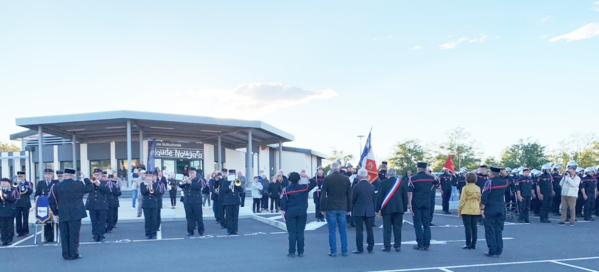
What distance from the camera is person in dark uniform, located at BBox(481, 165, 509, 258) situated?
30.3 ft

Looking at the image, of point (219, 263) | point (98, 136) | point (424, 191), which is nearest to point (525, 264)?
point (424, 191)

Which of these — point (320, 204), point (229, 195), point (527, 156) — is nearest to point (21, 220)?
point (229, 195)

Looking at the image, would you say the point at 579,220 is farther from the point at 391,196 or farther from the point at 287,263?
the point at 287,263

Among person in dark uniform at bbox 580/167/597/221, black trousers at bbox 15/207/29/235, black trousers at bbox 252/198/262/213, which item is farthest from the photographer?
black trousers at bbox 252/198/262/213

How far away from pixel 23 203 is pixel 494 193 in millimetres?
11903

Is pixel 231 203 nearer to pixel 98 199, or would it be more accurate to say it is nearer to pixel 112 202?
pixel 98 199

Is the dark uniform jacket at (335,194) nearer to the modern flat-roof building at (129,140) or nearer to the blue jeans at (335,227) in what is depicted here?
the blue jeans at (335,227)

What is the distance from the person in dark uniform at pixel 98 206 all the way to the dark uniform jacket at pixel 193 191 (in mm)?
1976

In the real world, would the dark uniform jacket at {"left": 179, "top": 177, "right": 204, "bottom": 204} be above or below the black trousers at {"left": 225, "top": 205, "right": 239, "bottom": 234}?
above

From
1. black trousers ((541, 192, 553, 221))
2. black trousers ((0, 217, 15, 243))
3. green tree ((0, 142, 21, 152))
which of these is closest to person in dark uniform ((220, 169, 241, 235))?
black trousers ((0, 217, 15, 243))

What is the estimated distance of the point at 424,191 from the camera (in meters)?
10.5

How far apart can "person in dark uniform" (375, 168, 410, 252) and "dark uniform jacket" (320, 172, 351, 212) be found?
2.93 feet

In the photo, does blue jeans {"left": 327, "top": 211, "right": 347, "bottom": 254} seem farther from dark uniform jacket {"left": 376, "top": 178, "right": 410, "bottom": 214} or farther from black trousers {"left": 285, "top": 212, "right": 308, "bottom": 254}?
dark uniform jacket {"left": 376, "top": 178, "right": 410, "bottom": 214}

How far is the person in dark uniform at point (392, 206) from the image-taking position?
32.5 ft
